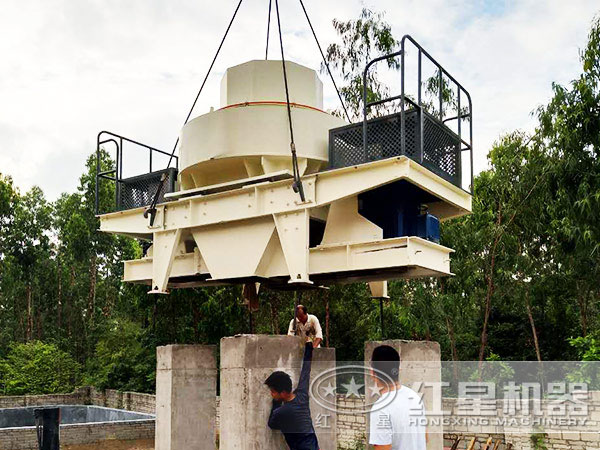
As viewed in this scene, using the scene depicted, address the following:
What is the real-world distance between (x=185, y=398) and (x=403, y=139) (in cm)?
520

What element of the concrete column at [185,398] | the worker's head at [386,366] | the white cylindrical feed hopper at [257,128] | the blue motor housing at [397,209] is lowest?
the concrete column at [185,398]

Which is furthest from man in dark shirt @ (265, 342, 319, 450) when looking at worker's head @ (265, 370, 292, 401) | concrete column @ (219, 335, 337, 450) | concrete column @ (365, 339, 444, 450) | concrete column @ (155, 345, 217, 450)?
concrete column @ (155, 345, 217, 450)

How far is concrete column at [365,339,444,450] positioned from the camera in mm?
9840

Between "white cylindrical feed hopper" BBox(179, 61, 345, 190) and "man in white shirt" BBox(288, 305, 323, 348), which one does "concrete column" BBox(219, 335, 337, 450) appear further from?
"white cylindrical feed hopper" BBox(179, 61, 345, 190)

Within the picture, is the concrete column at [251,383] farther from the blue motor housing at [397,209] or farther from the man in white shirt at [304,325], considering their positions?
Answer: the blue motor housing at [397,209]

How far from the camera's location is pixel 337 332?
2606 centimetres

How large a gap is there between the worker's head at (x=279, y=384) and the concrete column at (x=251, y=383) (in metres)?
0.43

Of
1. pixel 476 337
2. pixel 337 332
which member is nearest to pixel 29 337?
pixel 337 332

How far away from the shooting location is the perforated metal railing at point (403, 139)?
8.99 m

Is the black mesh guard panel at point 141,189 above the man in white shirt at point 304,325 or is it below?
above

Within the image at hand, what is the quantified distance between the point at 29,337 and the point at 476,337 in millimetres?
29235

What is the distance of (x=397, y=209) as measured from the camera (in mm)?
9750

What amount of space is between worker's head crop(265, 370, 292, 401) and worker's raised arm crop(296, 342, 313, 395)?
1.38ft


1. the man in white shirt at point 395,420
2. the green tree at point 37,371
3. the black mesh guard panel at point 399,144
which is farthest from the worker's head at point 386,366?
the green tree at point 37,371
